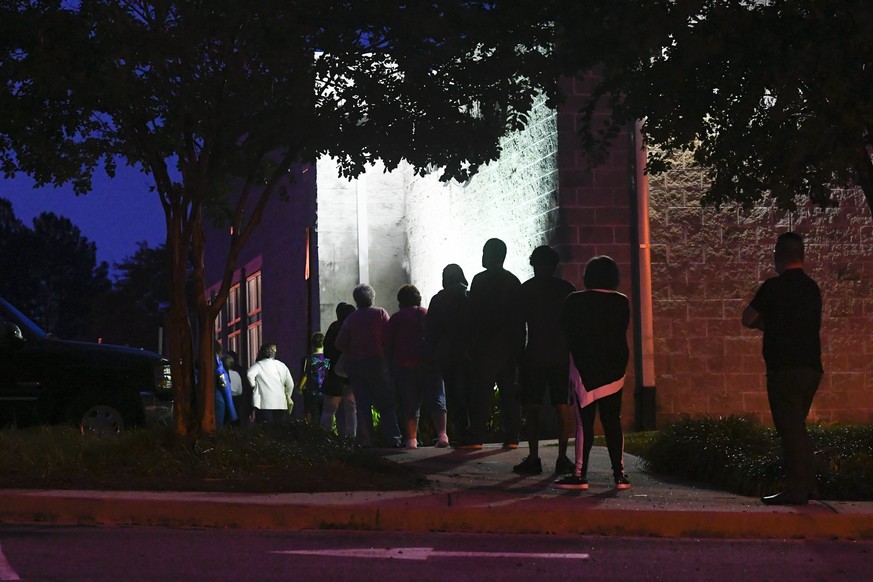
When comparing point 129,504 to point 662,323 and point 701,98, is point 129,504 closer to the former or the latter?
point 701,98

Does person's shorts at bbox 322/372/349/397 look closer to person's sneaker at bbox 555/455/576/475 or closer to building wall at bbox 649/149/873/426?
building wall at bbox 649/149/873/426

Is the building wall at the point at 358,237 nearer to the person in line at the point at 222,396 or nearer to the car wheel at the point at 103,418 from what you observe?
the person in line at the point at 222,396

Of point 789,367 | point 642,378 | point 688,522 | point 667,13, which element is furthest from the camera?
point 642,378

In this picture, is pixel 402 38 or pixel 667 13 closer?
pixel 667 13

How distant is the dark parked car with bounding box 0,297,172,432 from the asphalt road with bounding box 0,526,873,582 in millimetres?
6155

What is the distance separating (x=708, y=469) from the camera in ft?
35.8

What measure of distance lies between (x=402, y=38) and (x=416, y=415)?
4.76 metres

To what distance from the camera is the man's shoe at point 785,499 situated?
29.3 ft

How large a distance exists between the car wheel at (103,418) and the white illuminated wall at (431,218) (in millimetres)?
5129

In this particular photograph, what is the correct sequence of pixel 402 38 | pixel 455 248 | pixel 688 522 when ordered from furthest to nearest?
pixel 455 248, pixel 402 38, pixel 688 522

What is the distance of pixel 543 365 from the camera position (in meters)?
11.1

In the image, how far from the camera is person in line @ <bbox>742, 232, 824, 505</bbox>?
9070 mm

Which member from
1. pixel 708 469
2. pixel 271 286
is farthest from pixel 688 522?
pixel 271 286

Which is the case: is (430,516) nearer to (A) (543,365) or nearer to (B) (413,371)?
(A) (543,365)
